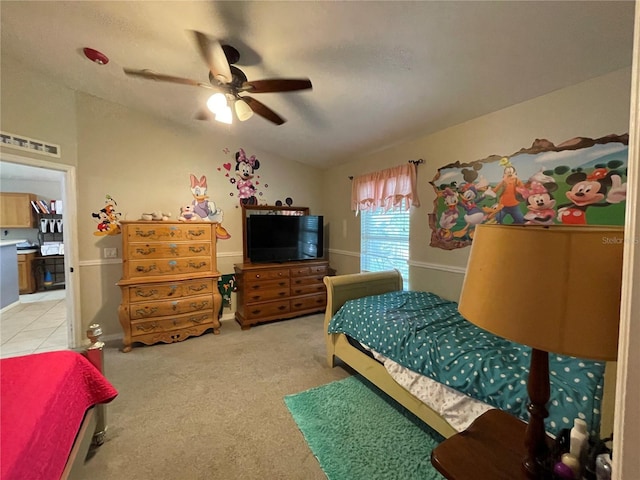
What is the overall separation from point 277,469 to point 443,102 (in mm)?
A: 2823

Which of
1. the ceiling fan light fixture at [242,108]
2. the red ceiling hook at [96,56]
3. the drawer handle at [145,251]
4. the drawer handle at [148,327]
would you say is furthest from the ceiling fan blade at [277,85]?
the drawer handle at [148,327]

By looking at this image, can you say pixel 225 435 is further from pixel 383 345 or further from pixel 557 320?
pixel 557 320

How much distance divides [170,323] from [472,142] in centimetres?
365

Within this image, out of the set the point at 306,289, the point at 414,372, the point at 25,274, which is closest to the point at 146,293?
the point at 306,289

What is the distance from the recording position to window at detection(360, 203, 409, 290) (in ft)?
10.5

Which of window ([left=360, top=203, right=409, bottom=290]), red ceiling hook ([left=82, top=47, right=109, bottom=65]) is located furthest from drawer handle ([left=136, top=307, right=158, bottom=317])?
window ([left=360, top=203, right=409, bottom=290])

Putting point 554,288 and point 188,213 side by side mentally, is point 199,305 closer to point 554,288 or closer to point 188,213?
point 188,213

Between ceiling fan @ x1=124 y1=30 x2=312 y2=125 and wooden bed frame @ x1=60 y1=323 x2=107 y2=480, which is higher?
ceiling fan @ x1=124 y1=30 x2=312 y2=125

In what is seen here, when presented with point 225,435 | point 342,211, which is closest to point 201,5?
point 225,435

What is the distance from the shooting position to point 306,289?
387 cm

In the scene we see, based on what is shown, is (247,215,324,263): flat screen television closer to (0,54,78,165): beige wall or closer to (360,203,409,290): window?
(360,203,409,290): window

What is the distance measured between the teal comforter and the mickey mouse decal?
3.31 ft

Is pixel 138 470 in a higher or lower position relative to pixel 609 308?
lower

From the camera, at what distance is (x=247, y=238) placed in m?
3.75
